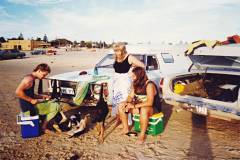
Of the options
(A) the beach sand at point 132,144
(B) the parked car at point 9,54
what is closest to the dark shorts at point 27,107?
(A) the beach sand at point 132,144

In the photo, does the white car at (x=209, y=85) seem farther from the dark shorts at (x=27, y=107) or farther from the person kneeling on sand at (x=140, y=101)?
the dark shorts at (x=27, y=107)

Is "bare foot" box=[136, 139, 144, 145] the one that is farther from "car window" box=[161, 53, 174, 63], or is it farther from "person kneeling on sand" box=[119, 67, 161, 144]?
"car window" box=[161, 53, 174, 63]

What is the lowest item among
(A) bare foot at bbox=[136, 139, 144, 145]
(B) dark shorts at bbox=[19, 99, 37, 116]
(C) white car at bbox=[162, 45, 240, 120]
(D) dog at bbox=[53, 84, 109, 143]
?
(A) bare foot at bbox=[136, 139, 144, 145]

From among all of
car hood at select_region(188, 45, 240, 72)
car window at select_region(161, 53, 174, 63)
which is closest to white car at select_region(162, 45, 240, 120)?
car hood at select_region(188, 45, 240, 72)

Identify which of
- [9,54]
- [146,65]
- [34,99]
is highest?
[9,54]

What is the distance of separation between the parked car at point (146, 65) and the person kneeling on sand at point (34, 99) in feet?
2.93

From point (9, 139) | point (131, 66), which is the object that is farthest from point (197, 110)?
point (9, 139)

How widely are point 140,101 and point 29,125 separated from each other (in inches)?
86.7

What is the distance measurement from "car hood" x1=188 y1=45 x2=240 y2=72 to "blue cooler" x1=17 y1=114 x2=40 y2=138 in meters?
3.38

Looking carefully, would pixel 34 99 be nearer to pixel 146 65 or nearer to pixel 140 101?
pixel 140 101

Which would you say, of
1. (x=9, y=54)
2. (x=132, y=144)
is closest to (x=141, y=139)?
(x=132, y=144)

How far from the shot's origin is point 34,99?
435cm

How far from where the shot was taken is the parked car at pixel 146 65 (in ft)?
18.2

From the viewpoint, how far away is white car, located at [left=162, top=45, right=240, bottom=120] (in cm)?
424
